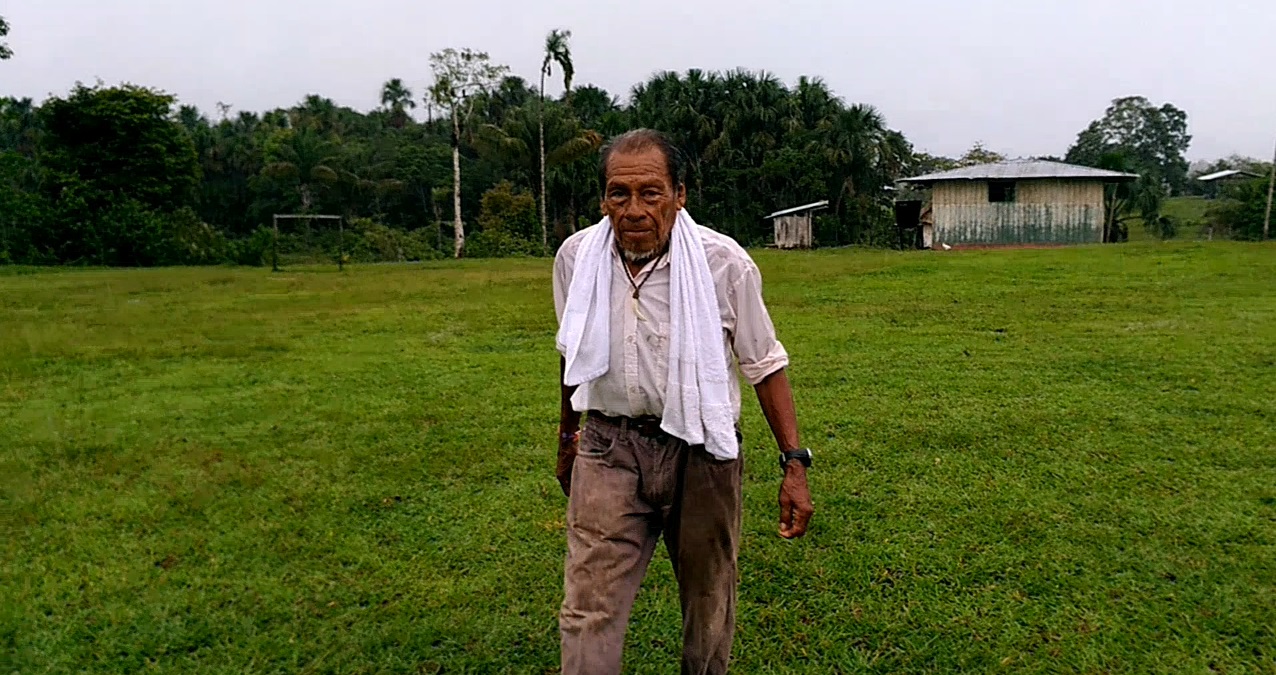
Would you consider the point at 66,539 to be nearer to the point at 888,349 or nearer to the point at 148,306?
the point at 888,349

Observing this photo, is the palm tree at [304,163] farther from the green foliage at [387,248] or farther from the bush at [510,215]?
the bush at [510,215]

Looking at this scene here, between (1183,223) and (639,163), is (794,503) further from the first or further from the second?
(1183,223)

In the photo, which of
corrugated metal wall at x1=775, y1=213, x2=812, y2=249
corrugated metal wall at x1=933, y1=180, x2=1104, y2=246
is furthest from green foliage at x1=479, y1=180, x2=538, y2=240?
corrugated metal wall at x1=933, y1=180, x2=1104, y2=246

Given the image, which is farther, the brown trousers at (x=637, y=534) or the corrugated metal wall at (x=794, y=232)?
the corrugated metal wall at (x=794, y=232)

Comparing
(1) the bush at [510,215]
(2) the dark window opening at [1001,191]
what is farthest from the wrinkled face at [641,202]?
(1) the bush at [510,215]

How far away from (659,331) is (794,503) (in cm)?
58

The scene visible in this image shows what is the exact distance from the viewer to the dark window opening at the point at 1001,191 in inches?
1097

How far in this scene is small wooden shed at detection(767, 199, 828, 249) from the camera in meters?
32.8

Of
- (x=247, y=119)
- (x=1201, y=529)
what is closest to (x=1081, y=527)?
(x=1201, y=529)

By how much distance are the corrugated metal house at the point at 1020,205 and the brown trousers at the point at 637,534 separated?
1083 inches

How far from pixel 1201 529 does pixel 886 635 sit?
1.80 meters

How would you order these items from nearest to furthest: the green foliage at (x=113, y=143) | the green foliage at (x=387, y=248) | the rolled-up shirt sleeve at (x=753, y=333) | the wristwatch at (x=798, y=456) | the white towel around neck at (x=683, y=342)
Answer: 1. the white towel around neck at (x=683, y=342)
2. the rolled-up shirt sleeve at (x=753, y=333)
3. the wristwatch at (x=798, y=456)
4. the green foliage at (x=113, y=143)
5. the green foliage at (x=387, y=248)

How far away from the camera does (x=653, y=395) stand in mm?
2225

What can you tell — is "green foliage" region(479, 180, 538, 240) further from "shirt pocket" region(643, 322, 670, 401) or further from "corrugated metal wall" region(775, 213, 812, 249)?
"shirt pocket" region(643, 322, 670, 401)
